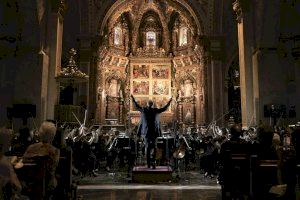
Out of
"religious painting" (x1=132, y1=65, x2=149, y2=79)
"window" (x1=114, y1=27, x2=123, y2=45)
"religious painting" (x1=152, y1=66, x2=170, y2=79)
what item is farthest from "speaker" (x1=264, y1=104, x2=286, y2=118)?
"window" (x1=114, y1=27, x2=123, y2=45)

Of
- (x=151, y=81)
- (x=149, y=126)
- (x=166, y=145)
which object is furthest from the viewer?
(x=151, y=81)

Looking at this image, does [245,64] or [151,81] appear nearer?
[245,64]

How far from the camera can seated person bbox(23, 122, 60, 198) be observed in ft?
13.5

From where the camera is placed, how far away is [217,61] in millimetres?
21266

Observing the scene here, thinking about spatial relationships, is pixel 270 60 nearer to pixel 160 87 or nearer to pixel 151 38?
pixel 160 87

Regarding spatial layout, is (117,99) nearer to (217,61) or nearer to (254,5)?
(217,61)

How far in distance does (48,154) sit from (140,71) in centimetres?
2052

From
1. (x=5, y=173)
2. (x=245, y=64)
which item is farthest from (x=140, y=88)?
(x=5, y=173)

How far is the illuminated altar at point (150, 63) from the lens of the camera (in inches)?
902

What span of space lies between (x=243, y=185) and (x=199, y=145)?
24.8 ft

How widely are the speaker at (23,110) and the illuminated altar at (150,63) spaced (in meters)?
11.2

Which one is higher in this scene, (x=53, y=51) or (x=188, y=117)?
(x=53, y=51)

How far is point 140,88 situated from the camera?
24406 mm

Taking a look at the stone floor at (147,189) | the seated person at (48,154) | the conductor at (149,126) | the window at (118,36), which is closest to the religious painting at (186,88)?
the window at (118,36)
